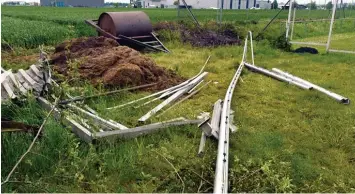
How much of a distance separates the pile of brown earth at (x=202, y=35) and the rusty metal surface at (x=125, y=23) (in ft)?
7.82

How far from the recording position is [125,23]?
11.0m

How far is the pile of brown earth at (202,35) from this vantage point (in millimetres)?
13484

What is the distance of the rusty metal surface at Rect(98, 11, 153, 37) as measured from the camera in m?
10.8

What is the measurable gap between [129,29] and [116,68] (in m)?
4.76

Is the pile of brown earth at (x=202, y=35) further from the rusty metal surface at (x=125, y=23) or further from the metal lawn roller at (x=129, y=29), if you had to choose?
the rusty metal surface at (x=125, y=23)

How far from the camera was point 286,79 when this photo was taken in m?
7.62

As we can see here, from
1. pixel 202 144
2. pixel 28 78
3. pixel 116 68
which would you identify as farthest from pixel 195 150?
pixel 28 78

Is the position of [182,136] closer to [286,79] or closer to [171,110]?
[171,110]

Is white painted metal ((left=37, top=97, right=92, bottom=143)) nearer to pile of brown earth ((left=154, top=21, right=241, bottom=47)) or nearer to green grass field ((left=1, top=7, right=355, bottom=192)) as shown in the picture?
green grass field ((left=1, top=7, right=355, bottom=192))

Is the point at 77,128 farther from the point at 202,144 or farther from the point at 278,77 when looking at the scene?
the point at 278,77

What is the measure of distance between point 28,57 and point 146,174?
7.11 m

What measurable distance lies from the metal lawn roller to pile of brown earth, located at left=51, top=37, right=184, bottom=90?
272cm

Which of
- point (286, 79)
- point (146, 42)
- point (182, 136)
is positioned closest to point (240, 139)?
point (182, 136)

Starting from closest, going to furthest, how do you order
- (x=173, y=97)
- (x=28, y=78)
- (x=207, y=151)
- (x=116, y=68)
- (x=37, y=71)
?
(x=207, y=151) < (x=28, y=78) < (x=173, y=97) < (x=37, y=71) < (x=116, y=68)
